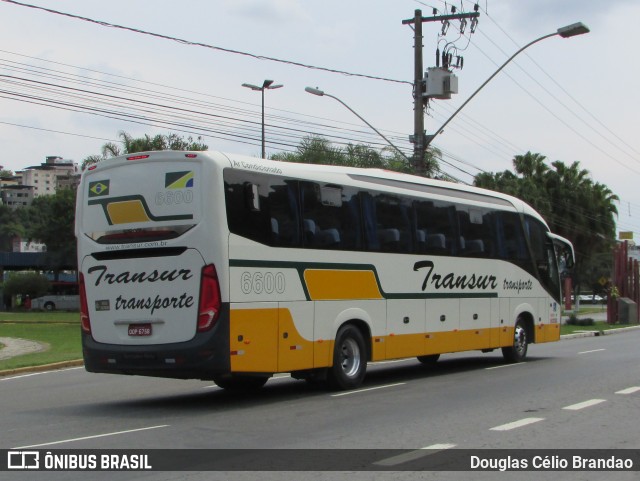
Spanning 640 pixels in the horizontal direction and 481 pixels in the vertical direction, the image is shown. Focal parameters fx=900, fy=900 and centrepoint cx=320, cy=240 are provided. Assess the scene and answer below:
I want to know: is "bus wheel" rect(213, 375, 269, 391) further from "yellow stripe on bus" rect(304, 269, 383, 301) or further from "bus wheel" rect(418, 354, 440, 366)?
"bus wheel" rect(418, 354, 440, 366)

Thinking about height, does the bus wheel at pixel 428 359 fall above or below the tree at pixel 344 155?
below

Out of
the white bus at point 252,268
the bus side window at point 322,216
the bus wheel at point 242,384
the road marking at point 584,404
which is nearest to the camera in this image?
the road marking at point 584,404

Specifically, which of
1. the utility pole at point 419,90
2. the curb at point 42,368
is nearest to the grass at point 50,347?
the curb at point 42,368

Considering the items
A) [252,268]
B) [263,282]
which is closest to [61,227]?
[263,282]

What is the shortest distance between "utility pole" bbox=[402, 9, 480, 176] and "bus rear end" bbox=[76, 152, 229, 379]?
14532mm

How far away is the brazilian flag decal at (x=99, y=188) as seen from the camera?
13.0m

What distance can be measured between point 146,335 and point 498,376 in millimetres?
7099

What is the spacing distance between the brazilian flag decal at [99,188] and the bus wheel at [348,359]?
4225 mm

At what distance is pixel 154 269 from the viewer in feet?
40.8

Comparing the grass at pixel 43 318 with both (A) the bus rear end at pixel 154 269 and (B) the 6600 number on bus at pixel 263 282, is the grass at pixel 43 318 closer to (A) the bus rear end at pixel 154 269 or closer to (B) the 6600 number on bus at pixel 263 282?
(A) the bus rear end at pixel 154 269

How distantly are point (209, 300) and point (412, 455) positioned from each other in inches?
172

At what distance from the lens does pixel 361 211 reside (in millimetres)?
14711

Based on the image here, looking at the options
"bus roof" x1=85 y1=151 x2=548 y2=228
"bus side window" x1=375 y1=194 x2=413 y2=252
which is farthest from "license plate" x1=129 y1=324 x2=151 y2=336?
"bus side window" x1=375 y1=194 x2=413 y2=252

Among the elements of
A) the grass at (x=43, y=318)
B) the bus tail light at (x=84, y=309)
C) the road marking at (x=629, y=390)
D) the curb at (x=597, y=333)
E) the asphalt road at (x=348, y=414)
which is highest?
the bus tail light at (x=84, y=309)
